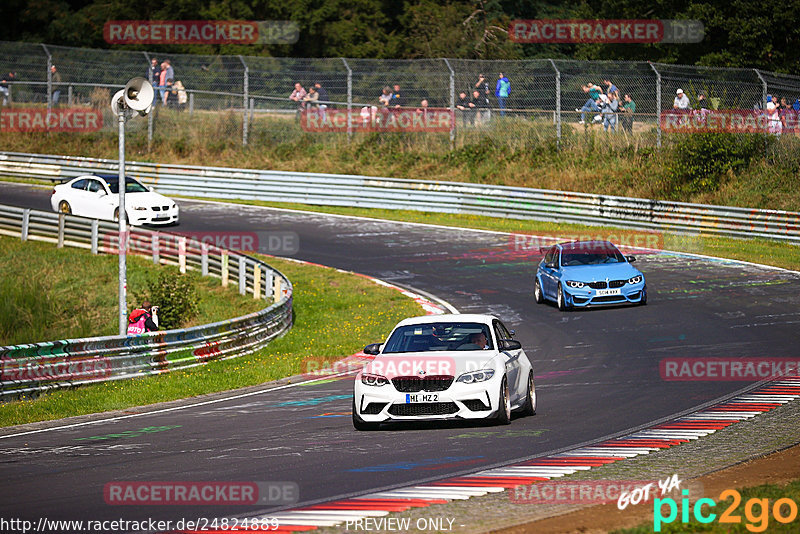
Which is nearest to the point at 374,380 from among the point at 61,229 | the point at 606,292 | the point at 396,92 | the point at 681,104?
the point at 606,292

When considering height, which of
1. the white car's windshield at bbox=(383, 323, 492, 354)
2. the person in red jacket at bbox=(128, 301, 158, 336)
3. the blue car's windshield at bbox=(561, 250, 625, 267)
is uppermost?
the white car's windshield at bbox=(383, 323, 492, 354)

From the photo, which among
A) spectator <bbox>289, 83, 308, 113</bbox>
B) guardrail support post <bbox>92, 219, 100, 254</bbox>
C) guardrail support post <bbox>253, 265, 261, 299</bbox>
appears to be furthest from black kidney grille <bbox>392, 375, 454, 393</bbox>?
spectator <bbox>289, 83, 308, 113</bbox>

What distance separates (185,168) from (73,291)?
12632 mm

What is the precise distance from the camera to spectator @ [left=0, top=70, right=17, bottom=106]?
44.0 m

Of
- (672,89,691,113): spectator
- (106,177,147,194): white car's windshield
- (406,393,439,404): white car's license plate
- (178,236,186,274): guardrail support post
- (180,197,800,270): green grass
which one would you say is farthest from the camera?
(672,89,691,113): spectator

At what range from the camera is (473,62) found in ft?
124

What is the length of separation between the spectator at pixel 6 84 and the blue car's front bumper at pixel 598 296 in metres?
28.8

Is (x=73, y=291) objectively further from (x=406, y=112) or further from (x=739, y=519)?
(x=739, y=519)

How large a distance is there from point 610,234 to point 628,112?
5.66m

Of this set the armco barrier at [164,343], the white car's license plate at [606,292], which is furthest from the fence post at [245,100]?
the white car's license plate at [606,292]

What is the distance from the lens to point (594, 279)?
2211cm

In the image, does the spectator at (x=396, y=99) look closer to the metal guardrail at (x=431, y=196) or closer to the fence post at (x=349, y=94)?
the fence post at (x=349, y=94)

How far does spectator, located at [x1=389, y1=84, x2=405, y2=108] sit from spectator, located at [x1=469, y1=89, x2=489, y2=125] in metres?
2.57

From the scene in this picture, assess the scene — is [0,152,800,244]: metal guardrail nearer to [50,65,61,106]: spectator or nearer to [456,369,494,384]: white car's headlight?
[50,65,61,106]: spectator
